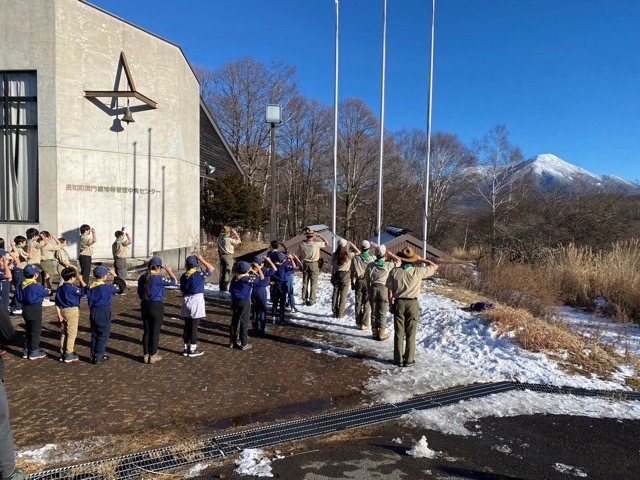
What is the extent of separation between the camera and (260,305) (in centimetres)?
803

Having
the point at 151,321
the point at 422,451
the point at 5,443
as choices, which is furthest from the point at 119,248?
the point at 422,451

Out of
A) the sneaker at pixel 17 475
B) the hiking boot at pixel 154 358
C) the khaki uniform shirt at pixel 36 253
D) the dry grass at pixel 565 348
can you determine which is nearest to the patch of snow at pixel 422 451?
the sneaker at pixel 17 475

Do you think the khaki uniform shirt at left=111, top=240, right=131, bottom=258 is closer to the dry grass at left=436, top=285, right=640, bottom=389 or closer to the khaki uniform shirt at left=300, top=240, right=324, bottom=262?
the khaki uniform shirt at left=300, top=240, right=324, bottom=262

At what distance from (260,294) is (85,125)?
9.81m

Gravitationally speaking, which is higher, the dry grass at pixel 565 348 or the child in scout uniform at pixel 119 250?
the child in scout uniform at pixel 119 250

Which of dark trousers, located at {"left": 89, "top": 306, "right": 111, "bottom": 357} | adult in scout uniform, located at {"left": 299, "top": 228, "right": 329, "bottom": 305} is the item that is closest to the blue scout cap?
dark trousers, located at {"left": 89, "top": 306, "right": 111, "bottom": 357}

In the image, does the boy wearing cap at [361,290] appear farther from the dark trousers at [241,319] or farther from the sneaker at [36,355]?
the sneaker at [36,355]

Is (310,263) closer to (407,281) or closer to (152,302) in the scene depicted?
(407,281)

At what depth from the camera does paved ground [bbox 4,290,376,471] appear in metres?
4.54

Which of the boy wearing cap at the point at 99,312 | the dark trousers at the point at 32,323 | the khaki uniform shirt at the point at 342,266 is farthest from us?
the khaki uniform shirt at the point at 342,266

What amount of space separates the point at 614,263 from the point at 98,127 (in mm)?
17553

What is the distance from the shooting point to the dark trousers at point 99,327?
246 inches

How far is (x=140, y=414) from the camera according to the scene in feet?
16.1

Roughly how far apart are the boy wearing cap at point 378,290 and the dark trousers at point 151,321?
370 cm
